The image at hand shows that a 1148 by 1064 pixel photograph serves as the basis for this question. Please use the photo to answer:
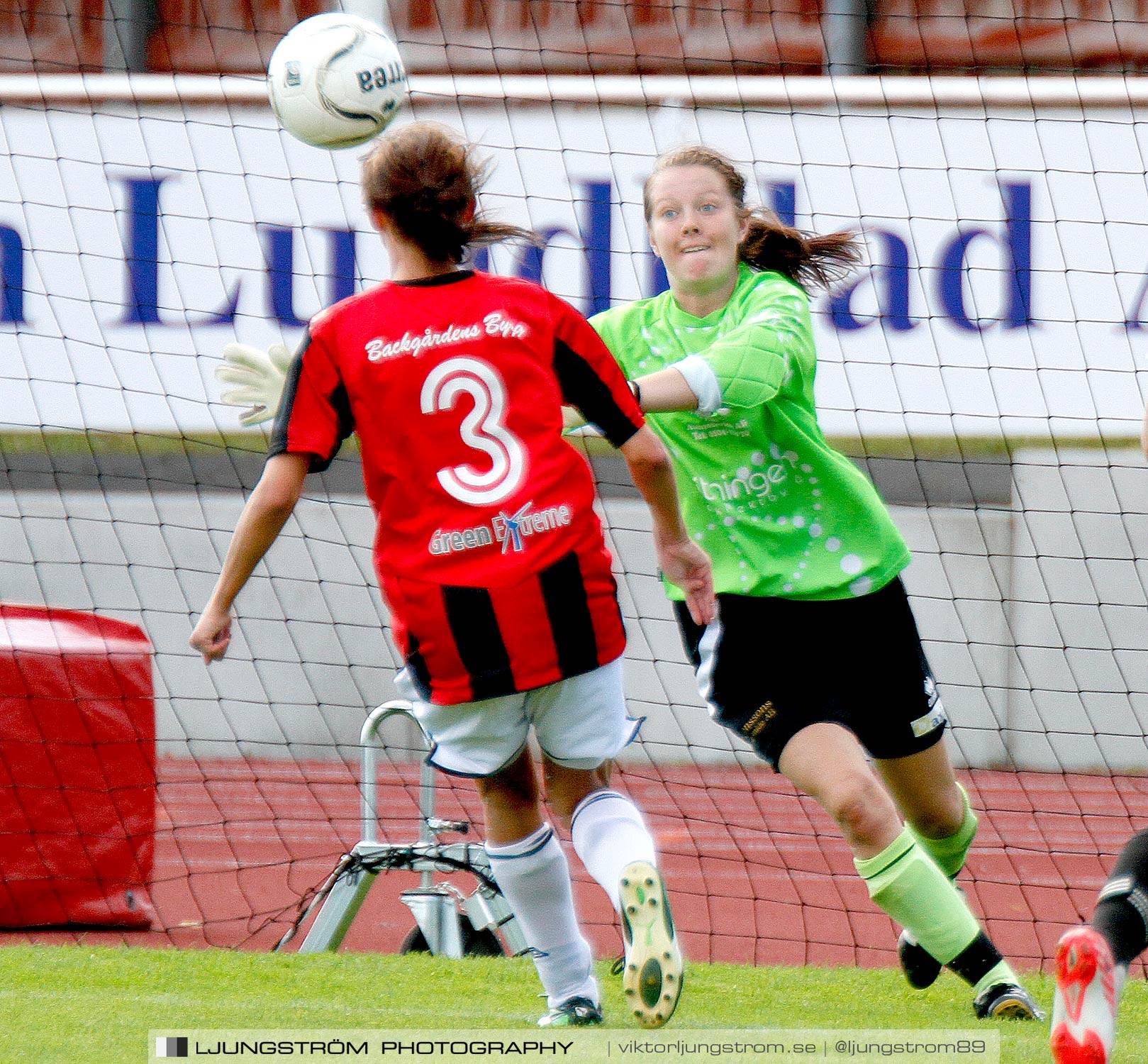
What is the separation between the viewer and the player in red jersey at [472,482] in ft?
9.36

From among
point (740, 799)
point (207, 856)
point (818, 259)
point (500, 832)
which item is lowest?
point (740, 799)

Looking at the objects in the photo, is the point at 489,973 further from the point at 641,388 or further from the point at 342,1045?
the point at 641,388

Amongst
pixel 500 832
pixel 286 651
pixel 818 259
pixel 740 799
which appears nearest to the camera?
pixel 500 832

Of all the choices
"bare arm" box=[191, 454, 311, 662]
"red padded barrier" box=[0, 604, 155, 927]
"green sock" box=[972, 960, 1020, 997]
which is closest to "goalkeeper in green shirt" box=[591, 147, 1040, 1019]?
"green sock" box=[972, 960, 1020, 997]

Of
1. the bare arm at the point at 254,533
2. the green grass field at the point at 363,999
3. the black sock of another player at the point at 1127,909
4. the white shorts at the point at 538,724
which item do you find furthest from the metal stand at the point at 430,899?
the black sock of another player at the point at 1127,909

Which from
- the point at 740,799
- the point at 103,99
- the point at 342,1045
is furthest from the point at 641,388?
the point at 103,99

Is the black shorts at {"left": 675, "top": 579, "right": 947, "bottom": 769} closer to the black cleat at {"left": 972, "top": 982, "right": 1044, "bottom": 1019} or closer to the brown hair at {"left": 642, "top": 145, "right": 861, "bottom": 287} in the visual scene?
the black cleat at {"left": 972, "top": 982, "right": 1044, "bottom": 1019}

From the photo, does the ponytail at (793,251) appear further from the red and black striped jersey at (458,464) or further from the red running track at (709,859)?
the red running track at (709,859)

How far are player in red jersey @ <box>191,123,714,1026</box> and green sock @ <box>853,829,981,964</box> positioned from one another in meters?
0.49

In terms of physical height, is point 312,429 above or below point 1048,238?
above

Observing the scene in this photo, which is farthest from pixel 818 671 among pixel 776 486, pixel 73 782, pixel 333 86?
pixel 73 782

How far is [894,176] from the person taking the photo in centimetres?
769

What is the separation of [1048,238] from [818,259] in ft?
14.4

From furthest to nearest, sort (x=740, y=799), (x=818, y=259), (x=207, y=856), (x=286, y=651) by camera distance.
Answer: (x=286, y=651) < (x=740, y=799) < (x=207, y=856) < (x=818, y=259)
